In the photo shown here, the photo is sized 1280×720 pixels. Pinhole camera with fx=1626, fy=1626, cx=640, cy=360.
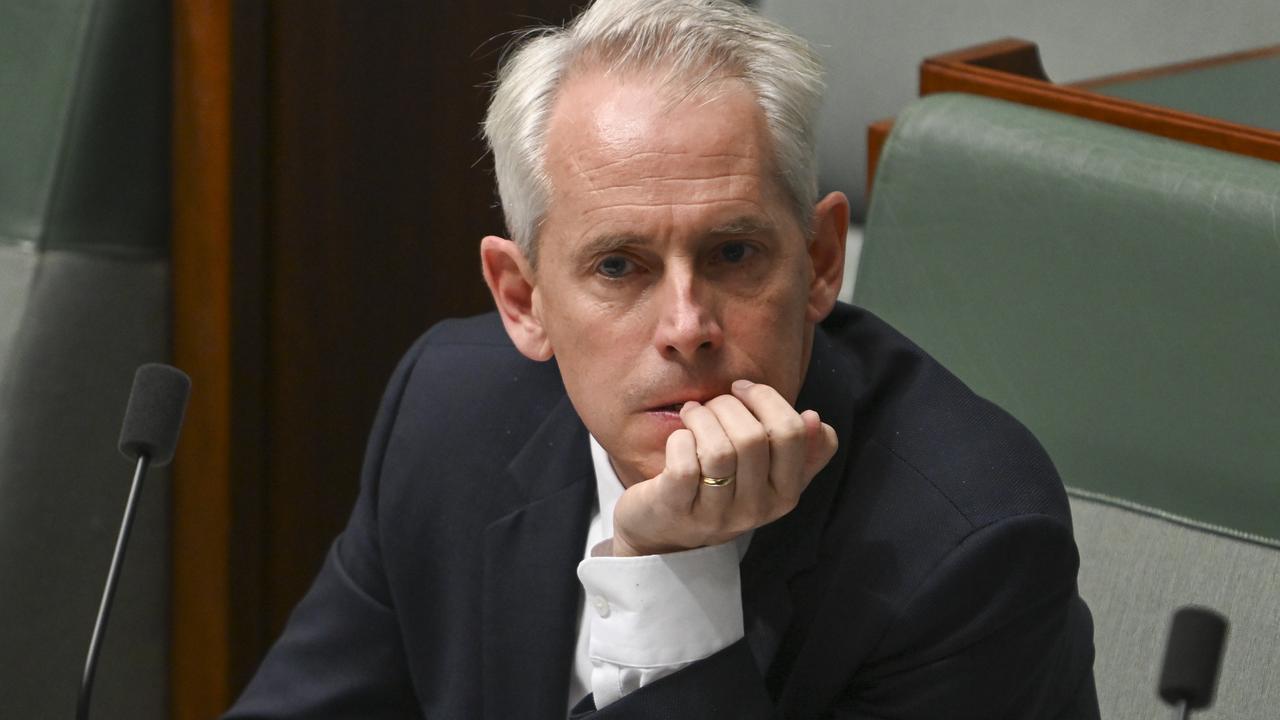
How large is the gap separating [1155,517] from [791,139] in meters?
0.52

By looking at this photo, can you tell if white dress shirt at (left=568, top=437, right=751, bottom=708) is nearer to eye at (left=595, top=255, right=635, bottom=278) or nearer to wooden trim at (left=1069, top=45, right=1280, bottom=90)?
eye at (left=595, top=255, right=635, bottom=278)

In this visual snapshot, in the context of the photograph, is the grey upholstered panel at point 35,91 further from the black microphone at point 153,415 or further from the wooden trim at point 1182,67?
the wooden trim at point 1182,67

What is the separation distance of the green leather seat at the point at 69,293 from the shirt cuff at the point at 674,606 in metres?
0.96

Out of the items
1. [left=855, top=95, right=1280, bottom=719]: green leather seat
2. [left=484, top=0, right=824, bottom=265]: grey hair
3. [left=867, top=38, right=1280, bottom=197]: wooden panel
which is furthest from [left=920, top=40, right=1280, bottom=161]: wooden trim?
A: [left=484, top=0, right=824, bottom=265]: grey hair

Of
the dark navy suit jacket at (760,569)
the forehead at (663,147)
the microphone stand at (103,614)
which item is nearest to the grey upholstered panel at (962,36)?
the dark navy suit jacket at (760,569)

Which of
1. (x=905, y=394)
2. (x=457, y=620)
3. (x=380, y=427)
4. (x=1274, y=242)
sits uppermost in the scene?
(x=1274, y=242)

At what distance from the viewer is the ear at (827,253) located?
1259 mm

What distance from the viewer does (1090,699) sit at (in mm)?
1304

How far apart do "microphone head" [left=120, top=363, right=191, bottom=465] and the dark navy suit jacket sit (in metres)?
0.28

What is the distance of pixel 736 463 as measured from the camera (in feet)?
3.63

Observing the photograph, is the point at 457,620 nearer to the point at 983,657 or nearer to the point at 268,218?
the point at 983,657

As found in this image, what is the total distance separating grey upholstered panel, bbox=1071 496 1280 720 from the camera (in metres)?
1.38

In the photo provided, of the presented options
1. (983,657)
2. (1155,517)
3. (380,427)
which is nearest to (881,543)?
(983,657)

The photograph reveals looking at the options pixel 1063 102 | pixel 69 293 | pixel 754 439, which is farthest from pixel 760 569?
pixel 69 293
